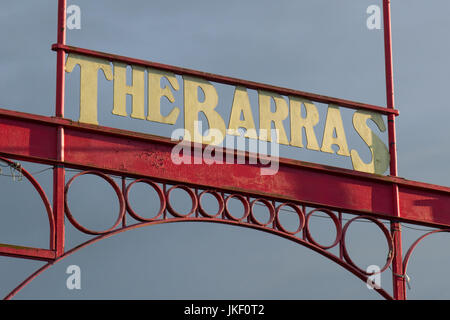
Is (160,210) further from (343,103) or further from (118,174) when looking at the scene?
(343,103)

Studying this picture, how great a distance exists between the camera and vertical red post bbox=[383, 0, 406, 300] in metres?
19.8

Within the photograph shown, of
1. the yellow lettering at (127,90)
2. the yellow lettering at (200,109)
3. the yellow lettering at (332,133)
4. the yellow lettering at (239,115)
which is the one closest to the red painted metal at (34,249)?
the yellow lettering at (127,90)

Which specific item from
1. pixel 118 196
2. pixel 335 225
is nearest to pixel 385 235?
pixel 335 225

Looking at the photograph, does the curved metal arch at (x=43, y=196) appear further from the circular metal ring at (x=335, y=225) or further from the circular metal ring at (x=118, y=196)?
the circular metal ring at (x=335, y=225)

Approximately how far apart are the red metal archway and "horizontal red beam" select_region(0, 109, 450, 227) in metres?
0.01

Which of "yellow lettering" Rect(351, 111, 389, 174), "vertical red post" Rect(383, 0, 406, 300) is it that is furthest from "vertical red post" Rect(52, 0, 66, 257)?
"vertical red post" Rect(383, 0, 406, 300)

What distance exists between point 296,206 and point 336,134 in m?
1.27

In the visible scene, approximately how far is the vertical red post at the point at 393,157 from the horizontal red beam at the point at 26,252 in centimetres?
486

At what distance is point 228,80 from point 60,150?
8.39 ft

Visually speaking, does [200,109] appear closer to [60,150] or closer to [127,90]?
[127,90]

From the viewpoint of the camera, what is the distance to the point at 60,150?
1789 centimetres

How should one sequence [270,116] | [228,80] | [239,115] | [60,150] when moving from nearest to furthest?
[60,150] < [228,80] < [239,115] < [270,116]

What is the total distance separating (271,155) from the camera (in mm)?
19297

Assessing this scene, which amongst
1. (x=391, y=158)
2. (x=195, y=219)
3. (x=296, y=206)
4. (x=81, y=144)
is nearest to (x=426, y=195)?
(x=391, y=158)
